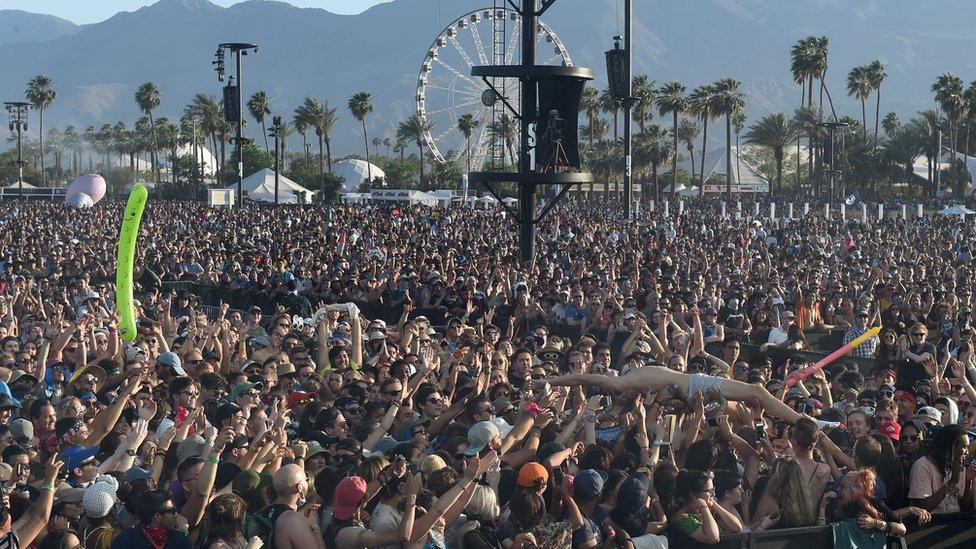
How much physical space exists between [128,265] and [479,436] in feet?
25.5

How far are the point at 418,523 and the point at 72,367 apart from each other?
20.1 feet

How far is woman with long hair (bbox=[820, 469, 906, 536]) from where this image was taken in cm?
650

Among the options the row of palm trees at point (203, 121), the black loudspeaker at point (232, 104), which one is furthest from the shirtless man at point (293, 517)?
the row of palm trees at point (203, 121)

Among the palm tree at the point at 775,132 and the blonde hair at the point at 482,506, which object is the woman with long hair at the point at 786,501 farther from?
the palm tree at the point at 775,132

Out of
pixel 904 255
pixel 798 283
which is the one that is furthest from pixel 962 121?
pixel 798 283

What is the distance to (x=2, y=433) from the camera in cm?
744

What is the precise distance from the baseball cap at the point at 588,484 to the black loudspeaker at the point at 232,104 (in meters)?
39.2

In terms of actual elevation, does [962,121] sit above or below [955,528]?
above

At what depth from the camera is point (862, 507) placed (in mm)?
6539

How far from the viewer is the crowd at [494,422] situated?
247 inches

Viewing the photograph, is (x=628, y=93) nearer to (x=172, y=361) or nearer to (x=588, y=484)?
(x=172, y=361)

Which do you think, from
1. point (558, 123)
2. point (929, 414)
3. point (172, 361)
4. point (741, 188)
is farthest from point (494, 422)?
point (741, 188)

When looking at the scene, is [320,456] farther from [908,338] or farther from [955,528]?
[908,338]

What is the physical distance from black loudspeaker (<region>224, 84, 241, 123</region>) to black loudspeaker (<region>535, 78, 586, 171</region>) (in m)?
23.9
